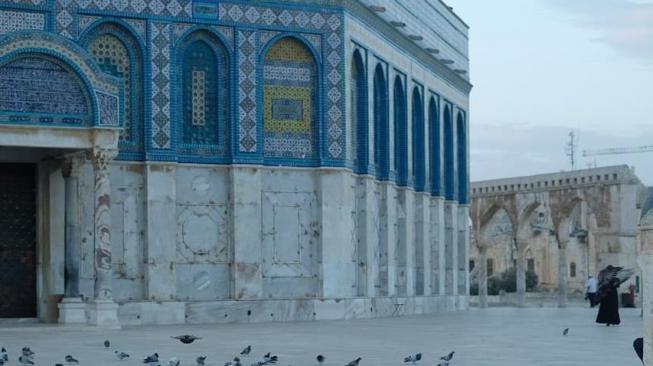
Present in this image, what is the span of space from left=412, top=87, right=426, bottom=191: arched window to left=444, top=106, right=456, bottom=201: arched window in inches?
127

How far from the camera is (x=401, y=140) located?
105 feet

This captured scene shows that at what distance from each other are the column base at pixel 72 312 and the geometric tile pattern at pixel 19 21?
479cm

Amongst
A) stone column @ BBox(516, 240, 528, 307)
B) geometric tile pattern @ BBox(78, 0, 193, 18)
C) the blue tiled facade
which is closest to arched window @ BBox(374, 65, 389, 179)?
the blue tiled facade

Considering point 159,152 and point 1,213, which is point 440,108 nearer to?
point 159,152

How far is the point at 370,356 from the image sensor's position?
14.3m

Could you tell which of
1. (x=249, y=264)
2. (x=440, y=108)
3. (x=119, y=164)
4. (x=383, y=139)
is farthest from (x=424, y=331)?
(x=440, y=108)

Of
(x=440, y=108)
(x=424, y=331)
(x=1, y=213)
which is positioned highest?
(x=440, y=108)

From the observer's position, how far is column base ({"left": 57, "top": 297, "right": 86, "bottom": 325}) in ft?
73.5

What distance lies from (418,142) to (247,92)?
8.75 meters

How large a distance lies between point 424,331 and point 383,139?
32.2ft

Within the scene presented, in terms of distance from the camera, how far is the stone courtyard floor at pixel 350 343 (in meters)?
13.8

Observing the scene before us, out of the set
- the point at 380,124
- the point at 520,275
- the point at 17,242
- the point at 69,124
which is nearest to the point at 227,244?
the point at 17,242

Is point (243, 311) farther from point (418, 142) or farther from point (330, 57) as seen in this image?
point (418, 142)

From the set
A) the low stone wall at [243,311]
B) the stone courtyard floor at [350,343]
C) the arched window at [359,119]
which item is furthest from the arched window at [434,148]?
the stone courtyard floor at [350,343]
